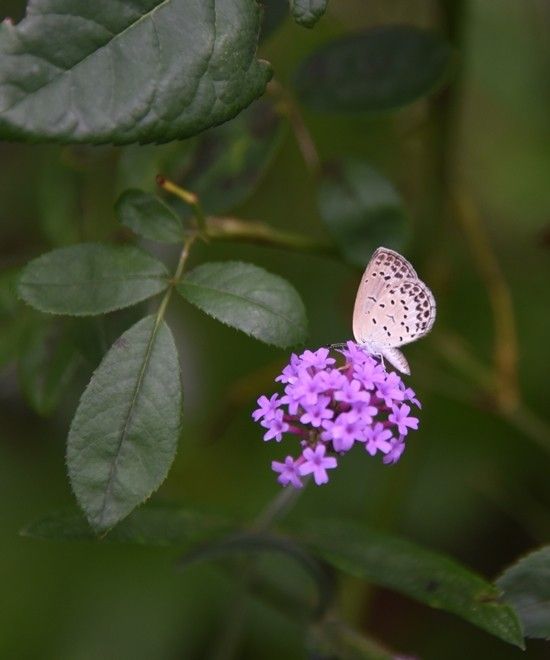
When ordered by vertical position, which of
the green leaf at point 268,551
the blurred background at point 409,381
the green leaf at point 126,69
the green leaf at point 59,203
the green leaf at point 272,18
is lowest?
the blurred background at point 409,381

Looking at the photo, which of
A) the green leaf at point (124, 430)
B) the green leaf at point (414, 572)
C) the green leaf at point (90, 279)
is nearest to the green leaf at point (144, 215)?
the green leaf at point (90, 279)

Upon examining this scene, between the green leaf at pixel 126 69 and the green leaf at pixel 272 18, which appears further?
the green leaf at pixel 272 18

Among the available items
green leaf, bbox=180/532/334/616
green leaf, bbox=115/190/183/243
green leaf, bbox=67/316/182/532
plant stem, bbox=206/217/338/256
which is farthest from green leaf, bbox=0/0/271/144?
green leaf, bbox=180/532/334/616

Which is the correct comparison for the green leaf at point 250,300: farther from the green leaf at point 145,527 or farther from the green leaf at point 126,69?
the green leaf at point 145,527

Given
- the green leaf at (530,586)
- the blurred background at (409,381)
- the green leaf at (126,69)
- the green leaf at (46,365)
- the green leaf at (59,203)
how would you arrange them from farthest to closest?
the blurred background at (409,381) < the green leaf at (59,203) < the green leaf at (46,365) < the green leaf at (530,586) < the green leaf at (126,69)

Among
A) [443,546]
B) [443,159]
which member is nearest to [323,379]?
[443,159]

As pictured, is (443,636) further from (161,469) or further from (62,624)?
(161,469)

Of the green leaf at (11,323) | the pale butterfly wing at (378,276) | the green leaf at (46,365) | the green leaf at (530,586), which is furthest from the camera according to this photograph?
the green leaf at (11,323)

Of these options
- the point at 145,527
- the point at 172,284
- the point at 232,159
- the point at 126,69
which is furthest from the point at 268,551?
the point at 126,69
